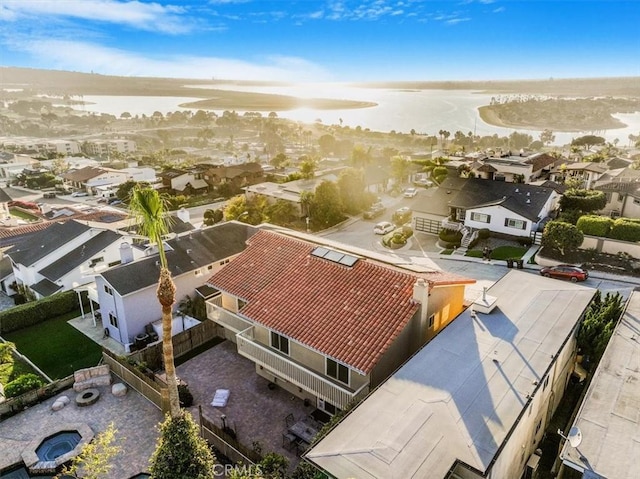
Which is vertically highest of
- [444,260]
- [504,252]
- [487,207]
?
[487,207]

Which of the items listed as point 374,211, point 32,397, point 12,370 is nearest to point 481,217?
point 374,211

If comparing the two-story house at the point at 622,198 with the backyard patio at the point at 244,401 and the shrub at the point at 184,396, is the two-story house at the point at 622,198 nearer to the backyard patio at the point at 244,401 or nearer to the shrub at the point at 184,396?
the backyard patio at the point at 244,401

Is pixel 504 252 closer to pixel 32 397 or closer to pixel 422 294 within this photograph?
pixel 422 294

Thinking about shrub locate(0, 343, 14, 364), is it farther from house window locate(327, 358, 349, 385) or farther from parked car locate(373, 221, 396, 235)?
parked car locate(373, 221, 396, 235)

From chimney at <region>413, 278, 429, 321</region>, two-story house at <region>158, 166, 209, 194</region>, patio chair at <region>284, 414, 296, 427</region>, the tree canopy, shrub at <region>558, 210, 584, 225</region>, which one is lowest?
two-story house at <region>158, 166, 209, 194</region>

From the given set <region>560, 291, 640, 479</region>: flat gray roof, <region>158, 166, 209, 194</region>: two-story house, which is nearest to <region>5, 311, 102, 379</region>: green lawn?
<region>560, 291, 640, 479</region>: flat gray roof

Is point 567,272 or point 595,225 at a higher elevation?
point 595,225
